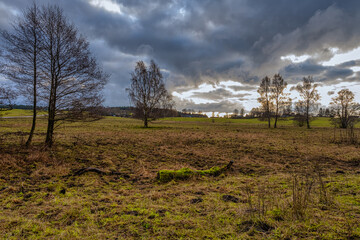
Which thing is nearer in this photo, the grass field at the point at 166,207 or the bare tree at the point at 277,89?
the grass field at the point at 166,207

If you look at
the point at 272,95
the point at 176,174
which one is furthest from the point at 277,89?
the point at 176,174

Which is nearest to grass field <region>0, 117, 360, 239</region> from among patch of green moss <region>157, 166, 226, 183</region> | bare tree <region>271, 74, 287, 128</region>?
patch of green moss <region>157, 166, 226, 183</region>

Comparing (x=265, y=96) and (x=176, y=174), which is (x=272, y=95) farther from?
(x=176, y=174)

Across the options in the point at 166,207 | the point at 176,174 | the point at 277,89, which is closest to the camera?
the point at 166,207

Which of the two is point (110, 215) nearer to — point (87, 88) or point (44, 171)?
point (44, 171)

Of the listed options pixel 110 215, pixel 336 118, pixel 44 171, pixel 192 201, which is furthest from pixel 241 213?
pixel 336 118

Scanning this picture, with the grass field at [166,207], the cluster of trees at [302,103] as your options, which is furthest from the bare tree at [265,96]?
the grass field at [166,207]

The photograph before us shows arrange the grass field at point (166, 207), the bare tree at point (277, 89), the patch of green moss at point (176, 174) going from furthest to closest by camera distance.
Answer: the bare tree at point (277, 89) → the patch of green moss at point (176, 174) → the grass field at point (166, 207)

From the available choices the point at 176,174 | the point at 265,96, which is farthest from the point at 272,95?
the point at 176,174

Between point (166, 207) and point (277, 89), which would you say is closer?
point (166, 207)

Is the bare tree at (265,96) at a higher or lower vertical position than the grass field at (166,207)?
higher

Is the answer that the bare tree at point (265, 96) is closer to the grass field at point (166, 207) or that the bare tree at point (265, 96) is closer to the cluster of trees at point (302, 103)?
the cluster of trees at point (302, 103)

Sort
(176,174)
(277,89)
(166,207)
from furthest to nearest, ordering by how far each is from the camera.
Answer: (277,89) → (176,174) → (166,207)

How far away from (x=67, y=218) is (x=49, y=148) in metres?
9.04
